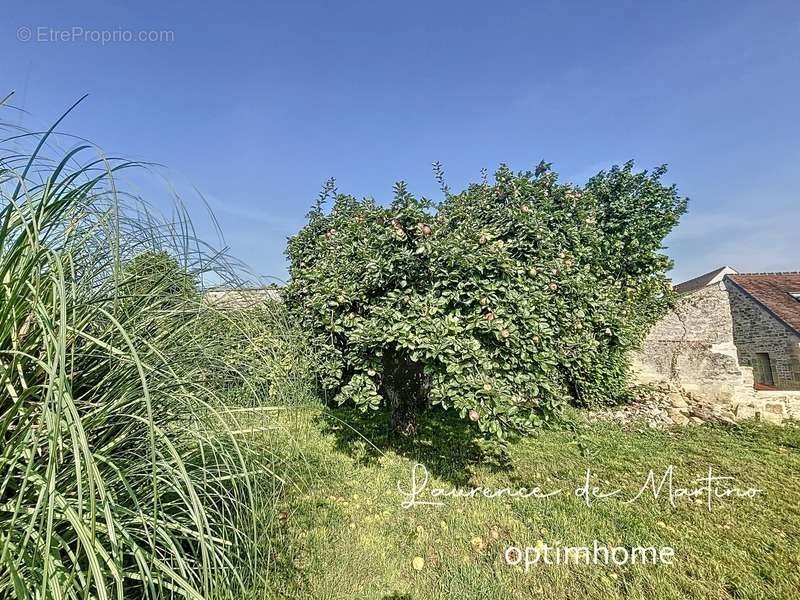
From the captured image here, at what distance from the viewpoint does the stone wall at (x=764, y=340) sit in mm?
12820

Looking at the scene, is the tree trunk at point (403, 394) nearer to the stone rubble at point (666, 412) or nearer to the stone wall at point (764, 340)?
the stone rubble at point (666, 412)

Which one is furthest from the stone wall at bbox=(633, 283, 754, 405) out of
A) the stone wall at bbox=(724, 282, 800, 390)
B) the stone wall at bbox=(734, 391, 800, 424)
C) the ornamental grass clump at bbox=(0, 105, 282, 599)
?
the ornamental grass clump at bbox=(0, 105, 282, 599)

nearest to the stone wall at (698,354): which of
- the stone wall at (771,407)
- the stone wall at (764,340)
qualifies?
the stone wall at (771,407)

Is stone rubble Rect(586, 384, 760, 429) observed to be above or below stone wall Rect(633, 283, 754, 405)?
below

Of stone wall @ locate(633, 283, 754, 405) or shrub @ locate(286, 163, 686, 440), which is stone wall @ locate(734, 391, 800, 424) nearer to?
stone wall @ locate(633, 283, 754, 405)

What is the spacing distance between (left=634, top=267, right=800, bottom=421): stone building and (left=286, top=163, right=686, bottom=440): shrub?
2959 millimetres

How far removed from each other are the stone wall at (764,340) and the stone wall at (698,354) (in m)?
6.50

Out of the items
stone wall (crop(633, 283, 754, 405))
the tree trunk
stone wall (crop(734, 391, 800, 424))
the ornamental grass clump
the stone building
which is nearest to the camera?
the ornamental grass clump

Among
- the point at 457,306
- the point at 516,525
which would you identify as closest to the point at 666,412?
the point at 516,525

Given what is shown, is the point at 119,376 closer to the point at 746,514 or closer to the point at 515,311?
the point at 515,311

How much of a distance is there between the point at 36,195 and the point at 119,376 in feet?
2.16

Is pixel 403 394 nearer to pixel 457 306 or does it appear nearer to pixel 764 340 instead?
pixel 457 306

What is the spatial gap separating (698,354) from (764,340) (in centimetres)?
930

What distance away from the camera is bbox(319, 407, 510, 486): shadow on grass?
3864 mm
